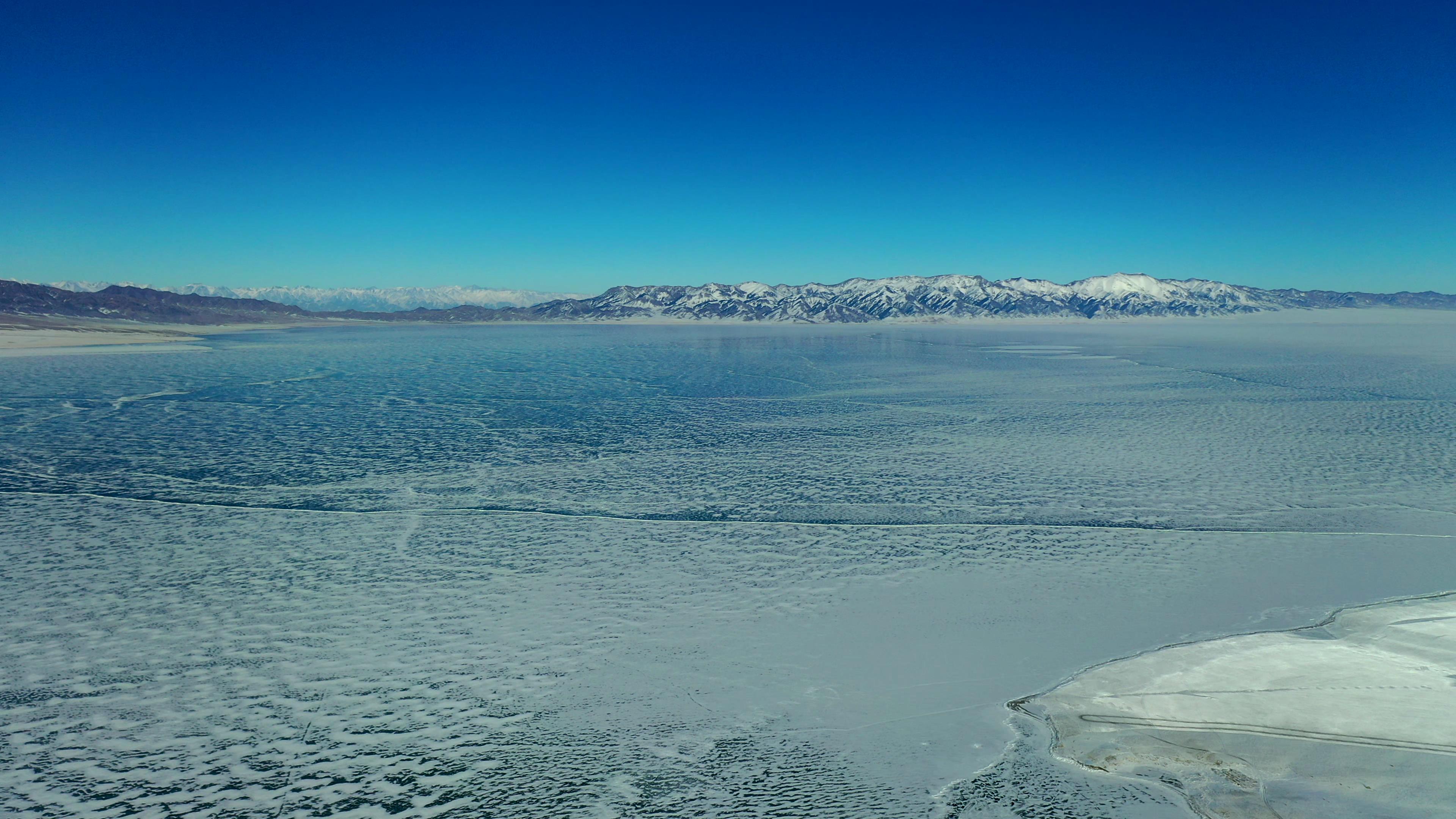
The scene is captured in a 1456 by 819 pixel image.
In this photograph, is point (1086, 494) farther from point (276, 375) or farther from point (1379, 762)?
point (276, 375)

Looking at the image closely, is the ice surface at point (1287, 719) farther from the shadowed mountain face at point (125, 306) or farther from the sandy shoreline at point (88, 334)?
the shadowed mountain face at point (125, 306)

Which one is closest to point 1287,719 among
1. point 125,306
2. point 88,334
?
point 88,334

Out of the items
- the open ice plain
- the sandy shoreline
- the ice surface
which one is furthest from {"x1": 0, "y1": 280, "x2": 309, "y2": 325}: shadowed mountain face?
the ice surface

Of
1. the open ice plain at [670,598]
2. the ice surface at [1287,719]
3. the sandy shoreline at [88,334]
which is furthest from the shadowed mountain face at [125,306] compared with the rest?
the ice surface at [1287,719]

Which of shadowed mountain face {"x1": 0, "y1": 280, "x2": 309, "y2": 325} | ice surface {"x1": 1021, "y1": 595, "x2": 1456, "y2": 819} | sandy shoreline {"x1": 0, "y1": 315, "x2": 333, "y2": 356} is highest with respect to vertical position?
shadowed mountain face {"x1": 0, "y1": 280, "x2": 309, "y2": 325}

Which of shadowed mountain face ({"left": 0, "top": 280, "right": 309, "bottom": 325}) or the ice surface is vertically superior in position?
shadowed mountain face ({"left": 0, "top": 280, "right": 309, "bottom": 325})

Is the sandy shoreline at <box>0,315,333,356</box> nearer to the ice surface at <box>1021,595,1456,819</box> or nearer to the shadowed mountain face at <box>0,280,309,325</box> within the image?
the shadowed mountain face at <box>0,280,309,325</box>

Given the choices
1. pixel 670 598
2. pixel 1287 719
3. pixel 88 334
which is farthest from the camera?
pixel 88 334

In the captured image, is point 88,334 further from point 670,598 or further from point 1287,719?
point 1287,719

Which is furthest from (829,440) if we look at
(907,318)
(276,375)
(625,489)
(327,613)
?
(907,318)

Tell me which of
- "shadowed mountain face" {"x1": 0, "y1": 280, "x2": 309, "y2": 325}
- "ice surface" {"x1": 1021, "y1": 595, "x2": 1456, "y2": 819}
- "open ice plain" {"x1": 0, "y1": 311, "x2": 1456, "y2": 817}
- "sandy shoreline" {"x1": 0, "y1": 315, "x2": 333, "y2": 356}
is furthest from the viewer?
"shadowed mountain face" {"x1": 0, "y1": 280, "x2": 309, "y2": 325}
